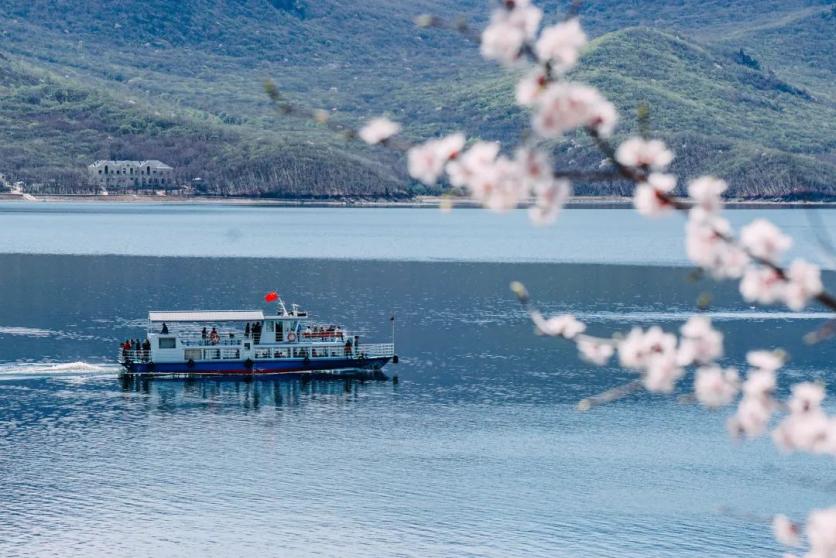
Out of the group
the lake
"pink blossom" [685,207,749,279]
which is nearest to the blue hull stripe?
the lake

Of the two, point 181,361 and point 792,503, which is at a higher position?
point 181,361

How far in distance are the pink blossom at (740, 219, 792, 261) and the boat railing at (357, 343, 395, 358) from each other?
79.3 m

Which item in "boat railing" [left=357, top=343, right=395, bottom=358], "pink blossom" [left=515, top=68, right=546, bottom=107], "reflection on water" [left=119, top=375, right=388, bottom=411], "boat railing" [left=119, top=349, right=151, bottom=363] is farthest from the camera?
"boat railing" [left=357, top=343, right=395, bottom=358]


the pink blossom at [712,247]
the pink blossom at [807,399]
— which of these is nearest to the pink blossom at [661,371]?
the pink blossom at [807,399]

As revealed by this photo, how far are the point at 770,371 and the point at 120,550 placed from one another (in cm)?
4018

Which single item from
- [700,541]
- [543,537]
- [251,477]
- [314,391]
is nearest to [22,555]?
[251,477]

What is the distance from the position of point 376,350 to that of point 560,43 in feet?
270

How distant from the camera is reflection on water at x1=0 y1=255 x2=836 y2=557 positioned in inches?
1902

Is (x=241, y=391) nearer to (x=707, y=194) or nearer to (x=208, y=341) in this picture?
(x=208, y=341)

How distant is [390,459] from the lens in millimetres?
60219

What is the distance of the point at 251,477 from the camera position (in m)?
56.9

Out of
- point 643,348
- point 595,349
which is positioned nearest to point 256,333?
point 595,349

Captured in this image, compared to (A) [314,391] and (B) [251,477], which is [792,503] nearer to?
(B) [251,477]

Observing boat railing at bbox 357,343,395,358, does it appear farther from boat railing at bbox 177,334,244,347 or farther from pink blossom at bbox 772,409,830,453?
pink blossom at bbox 772,409,830,453
